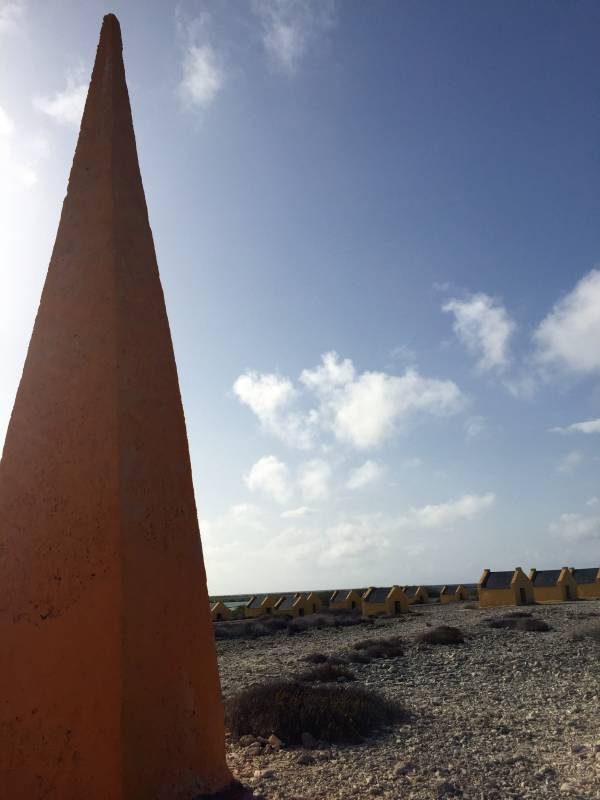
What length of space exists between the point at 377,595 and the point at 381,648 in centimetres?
2456

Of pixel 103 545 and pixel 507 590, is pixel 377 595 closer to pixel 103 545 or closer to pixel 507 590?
pixel 507 590

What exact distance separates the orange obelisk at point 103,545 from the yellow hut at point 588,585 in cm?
4090

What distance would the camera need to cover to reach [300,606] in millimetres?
43156

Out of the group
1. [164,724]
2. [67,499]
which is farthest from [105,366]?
[164,724]

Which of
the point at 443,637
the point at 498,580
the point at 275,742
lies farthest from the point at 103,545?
the point at 498,580

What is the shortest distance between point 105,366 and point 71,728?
2.56m

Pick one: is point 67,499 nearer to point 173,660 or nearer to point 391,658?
point 173,660

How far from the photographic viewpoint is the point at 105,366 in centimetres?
445

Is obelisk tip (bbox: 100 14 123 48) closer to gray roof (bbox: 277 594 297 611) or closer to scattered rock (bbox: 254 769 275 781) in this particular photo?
scattered rock (bbox: 254 769 275 781)

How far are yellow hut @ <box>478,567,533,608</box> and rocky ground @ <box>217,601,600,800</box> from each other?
2375cm

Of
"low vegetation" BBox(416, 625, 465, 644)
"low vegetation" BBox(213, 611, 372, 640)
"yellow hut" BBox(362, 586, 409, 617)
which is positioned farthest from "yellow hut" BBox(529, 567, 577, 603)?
"low vegetation" BBox(416, 625, 465, 644)

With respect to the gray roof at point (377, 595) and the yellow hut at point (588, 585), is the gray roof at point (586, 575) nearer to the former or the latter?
the yellow hut at point (588, 585)

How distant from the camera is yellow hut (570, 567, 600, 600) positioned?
3822cm

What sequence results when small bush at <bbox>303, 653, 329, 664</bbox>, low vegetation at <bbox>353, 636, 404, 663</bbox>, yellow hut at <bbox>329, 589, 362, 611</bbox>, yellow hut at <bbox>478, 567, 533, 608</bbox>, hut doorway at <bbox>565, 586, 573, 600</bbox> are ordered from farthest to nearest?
yellow hut at <bbox>329, 589, 362, 611</bbox> → hut doorway at <bbox>565, 586, 573, 600</bbox> → yellow hut at <bbox>478, 567, 533, 608</bbox> → low vegetation at <bbox>353, 636, 404, 663</bbox> → small bush at <bbox>303, 653, 329, 664</bbox>
